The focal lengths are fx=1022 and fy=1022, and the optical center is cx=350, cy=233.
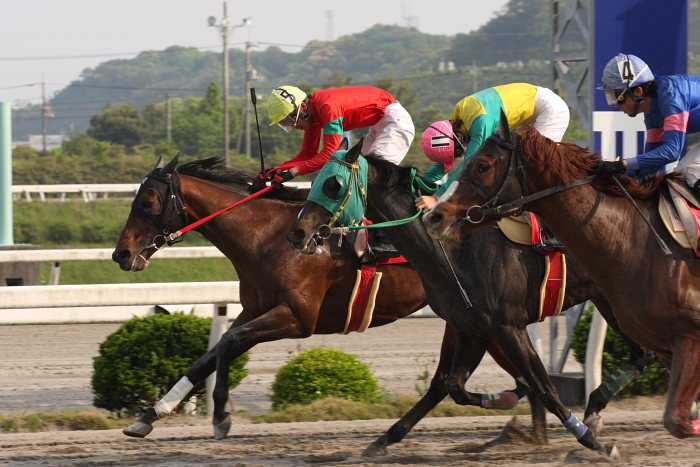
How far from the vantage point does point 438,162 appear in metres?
5.13

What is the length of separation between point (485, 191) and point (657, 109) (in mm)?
939

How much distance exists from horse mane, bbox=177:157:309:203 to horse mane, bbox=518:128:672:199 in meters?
1.86

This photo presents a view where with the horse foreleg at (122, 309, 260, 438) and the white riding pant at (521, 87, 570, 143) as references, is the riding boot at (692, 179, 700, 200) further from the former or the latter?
the horse foreleg at (122, 309, 260, 438)

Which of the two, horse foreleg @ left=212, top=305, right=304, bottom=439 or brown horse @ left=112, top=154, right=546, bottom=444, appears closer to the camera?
horse foreleg @ left=212, top=305, right=304, bottom=439

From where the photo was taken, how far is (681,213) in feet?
13.7

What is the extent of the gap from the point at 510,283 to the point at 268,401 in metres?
2.36

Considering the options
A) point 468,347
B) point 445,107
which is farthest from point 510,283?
point 445,107

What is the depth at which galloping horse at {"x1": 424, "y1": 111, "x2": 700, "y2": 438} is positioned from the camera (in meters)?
4.04

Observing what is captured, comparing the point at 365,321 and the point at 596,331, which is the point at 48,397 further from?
the point at 596,331

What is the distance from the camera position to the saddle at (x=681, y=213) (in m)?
4.13

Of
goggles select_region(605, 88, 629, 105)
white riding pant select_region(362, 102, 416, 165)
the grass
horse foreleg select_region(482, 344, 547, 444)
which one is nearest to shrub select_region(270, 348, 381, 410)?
the grass

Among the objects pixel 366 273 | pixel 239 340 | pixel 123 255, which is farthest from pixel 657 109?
pixel 123 255

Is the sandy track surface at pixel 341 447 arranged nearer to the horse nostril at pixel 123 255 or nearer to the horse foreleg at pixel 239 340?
the horse foreleg at pixel 239 340

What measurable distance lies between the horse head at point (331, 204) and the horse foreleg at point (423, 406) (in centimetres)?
95
